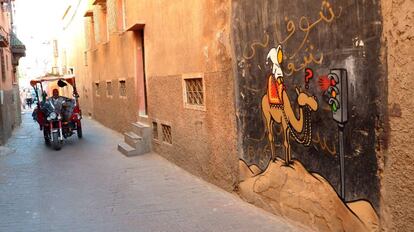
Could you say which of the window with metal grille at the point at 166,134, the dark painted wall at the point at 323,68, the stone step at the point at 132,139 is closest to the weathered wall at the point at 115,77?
the stone step at the point at 132,139

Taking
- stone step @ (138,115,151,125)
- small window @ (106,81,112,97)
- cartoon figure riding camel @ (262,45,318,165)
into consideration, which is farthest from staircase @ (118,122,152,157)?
cartoon figure riding camel @ (262,45,318,165)

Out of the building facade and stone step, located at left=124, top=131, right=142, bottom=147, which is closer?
the building facade

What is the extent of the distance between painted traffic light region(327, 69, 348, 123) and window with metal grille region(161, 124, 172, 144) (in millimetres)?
6063

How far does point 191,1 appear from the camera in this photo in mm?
8289

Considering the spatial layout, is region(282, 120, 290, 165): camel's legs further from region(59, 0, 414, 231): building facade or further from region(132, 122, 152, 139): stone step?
region(132, 122, 152, 139): stone step

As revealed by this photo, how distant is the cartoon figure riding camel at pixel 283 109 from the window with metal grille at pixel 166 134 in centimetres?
462

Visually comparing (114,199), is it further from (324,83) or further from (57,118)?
(57,118)

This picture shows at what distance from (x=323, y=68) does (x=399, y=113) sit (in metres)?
1.10

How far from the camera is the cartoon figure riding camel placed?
5.08 m

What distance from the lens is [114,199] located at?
7371 mm

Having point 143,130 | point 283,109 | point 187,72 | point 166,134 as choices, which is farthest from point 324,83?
point 143,130

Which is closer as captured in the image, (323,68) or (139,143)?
(323,68)

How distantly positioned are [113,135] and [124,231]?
35.3 feet

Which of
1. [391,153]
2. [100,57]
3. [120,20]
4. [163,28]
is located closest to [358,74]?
[391,153]
